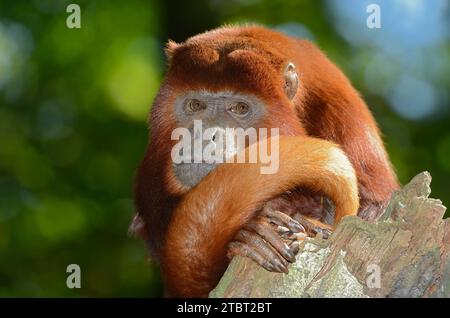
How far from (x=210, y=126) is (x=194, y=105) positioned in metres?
0.35

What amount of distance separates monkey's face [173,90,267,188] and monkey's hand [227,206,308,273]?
0.73m

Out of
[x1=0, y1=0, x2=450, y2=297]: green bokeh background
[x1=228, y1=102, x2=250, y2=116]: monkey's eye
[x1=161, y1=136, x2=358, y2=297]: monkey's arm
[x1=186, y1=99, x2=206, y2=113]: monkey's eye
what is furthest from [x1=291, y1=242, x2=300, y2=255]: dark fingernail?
[x1=0, y1=0, x2=450, y2=297]: green bokeh background

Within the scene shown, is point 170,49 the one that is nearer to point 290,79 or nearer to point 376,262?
point 290,79

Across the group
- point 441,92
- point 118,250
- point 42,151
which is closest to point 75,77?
point 42,151

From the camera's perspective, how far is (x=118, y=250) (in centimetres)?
1227

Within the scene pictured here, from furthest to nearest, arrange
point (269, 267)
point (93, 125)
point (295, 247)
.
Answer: point (93, 125) < point (295, 247) < point (269, 267)

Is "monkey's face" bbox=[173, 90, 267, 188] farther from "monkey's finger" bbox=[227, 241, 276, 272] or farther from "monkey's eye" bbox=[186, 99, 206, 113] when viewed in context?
"monkey's finger" bbox=[227, 241, 276, 272]

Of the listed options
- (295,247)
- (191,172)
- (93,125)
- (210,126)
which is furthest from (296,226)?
(93,125)

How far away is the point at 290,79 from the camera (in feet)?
17.3

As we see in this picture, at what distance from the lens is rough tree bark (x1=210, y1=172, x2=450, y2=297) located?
12.9 feet

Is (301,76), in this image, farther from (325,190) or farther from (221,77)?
(325,190)

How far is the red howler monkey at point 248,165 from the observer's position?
4.41 m

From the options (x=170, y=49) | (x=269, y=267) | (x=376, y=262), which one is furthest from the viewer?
A: (x=170, y=49)

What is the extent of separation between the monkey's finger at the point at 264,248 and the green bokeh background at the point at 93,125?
7.29m
